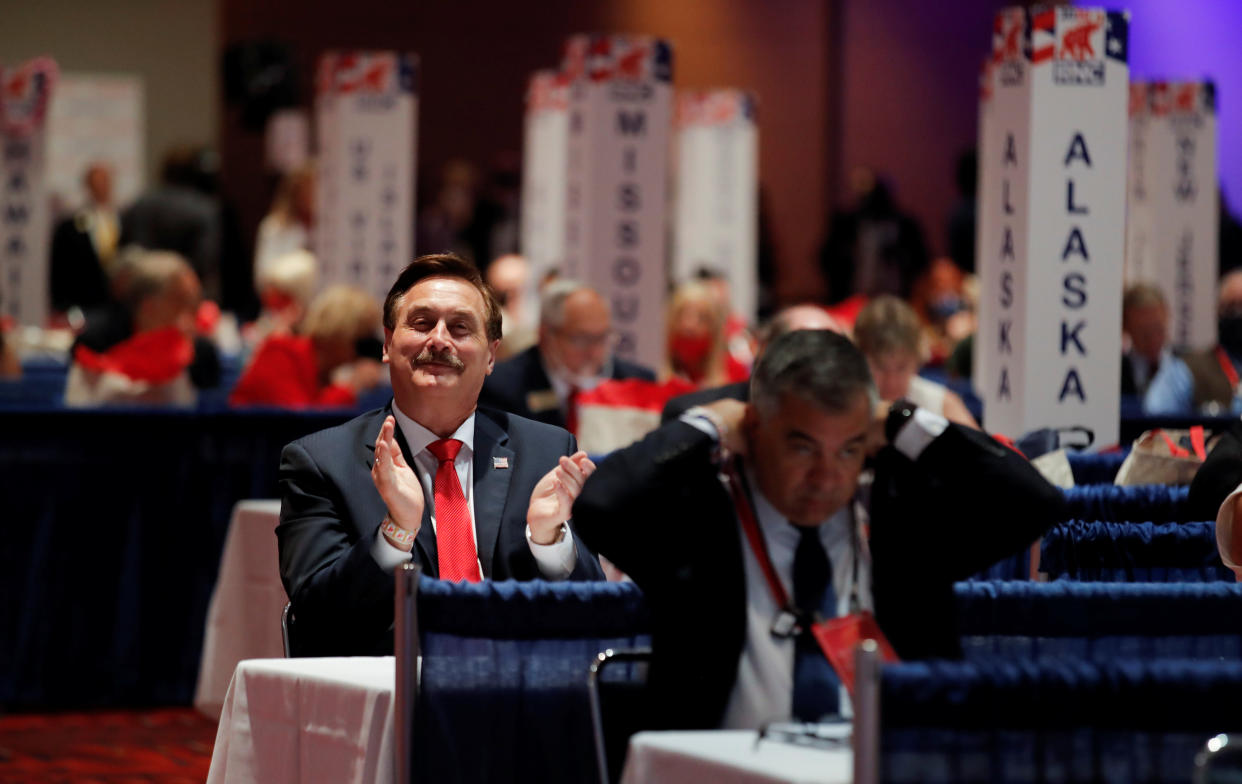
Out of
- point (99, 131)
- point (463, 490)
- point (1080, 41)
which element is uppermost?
point (99, 131)

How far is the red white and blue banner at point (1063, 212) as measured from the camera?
6.41m

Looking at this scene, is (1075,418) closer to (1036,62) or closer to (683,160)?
(1036,62)

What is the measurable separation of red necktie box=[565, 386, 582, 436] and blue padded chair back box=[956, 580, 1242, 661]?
387cm

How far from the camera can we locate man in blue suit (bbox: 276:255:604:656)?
3.40 m

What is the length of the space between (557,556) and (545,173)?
10.3 metres

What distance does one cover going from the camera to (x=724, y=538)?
9.28 ft

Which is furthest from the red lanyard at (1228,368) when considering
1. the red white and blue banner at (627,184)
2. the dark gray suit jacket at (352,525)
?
the dark gray suit jacket at (352,525)

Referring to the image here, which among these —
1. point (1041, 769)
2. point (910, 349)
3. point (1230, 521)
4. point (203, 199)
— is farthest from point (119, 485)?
point (203, 199)

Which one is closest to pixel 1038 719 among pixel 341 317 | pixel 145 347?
pixel 341 317

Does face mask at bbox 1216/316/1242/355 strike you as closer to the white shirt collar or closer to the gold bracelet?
the white shirt collar

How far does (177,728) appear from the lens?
606 cm

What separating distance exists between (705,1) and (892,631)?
1667cm

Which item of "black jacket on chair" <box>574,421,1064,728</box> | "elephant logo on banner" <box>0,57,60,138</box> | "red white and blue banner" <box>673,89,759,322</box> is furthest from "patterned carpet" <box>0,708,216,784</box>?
"red white and blue banner" <box>673,89,759,322</box>

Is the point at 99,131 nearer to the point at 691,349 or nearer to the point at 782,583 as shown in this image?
the point at 691,349
